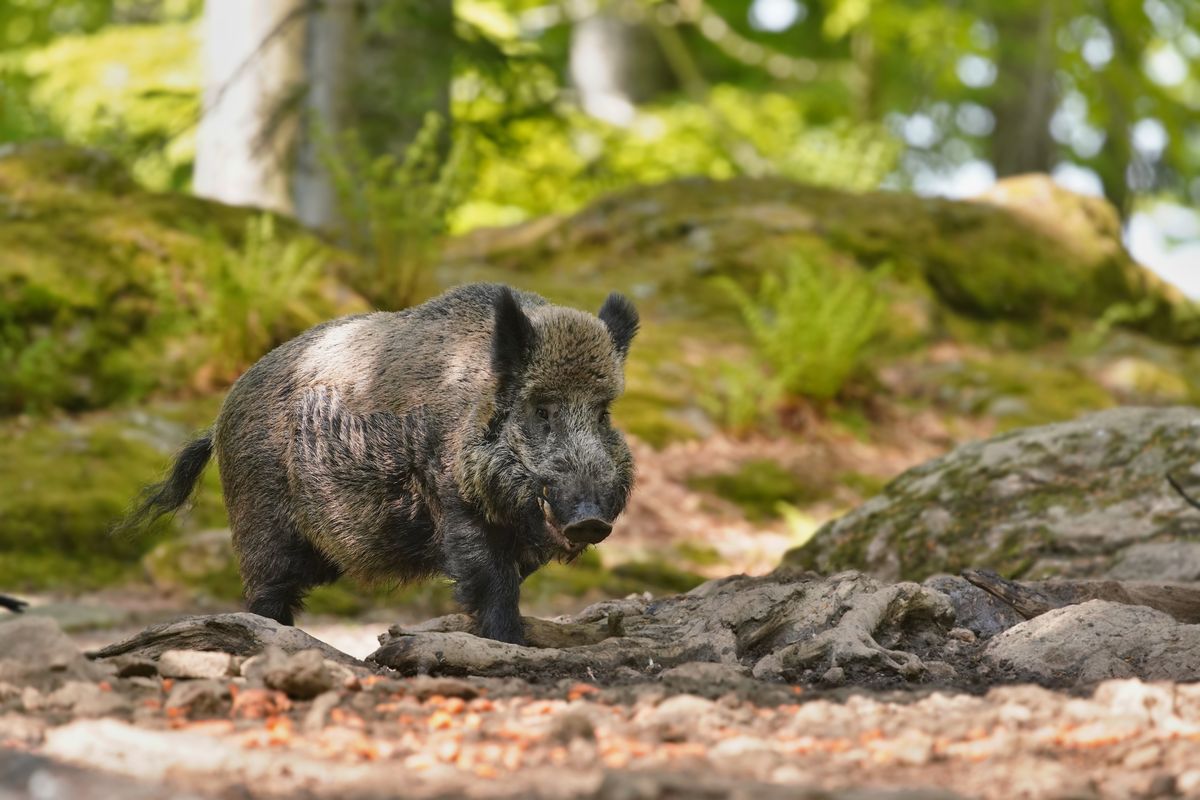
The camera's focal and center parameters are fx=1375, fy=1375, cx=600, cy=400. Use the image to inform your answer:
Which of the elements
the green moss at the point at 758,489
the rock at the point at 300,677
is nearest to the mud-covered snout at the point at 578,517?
the rock at the point at 300,677

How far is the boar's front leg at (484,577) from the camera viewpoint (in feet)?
15.5

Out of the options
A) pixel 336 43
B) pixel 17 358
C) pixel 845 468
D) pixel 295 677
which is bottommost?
pixel 845 468

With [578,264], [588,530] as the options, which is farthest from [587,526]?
[578,264]

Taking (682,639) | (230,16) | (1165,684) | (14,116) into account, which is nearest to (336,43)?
(230,16)

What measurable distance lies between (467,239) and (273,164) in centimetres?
309

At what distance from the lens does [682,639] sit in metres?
4.77

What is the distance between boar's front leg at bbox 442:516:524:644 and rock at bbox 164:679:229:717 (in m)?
1.29

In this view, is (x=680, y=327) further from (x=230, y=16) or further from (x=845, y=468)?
(x=230, y=16)

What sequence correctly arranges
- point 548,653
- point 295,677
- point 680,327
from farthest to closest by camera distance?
1. point 680,327
2. point 548,653
3. point 295,677

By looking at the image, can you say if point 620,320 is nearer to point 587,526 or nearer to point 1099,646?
point 587,526

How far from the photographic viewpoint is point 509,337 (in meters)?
4.82

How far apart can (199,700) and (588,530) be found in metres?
1.37

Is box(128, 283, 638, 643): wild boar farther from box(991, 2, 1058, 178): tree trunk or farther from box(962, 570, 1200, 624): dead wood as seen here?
box(991, 2, 1058, 178): tree trunk

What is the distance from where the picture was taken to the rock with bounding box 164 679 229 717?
3512 mm
